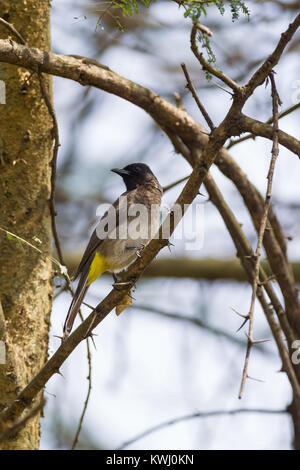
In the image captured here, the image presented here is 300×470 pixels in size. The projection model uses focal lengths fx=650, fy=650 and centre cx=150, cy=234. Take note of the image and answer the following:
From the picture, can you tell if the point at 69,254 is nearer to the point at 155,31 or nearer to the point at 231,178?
the point at 231,178

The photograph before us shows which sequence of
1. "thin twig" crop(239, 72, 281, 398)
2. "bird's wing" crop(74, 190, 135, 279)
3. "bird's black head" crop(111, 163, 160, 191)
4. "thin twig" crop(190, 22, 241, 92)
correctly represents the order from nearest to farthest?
"thin twig" crop(239, 72, 281, 398) < "thin twig" crop(190, 22, 241, 92) < "bird's wing" crop(74, 190, 135, 279) < "bird's black head" crop(111, 163, 160, 191)

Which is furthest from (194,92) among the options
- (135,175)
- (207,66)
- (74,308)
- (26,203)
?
Result: (135,175)

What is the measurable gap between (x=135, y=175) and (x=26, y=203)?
1.65 metres

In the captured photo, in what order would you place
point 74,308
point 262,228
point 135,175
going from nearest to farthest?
point 262,228 → point 74,308 → point 135,175

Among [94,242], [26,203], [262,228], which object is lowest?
[262,228]

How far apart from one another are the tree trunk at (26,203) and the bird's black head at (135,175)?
4.49 ft

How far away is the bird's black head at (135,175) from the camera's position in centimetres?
495

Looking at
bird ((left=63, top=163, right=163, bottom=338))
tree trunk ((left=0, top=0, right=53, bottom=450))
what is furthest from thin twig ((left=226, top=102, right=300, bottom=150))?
tree trunk ((left=0, top=0, right=53, bottom=450))

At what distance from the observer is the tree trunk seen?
334 centimetres

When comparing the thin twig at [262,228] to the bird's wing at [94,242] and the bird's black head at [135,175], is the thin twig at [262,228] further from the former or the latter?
the bird's black head at [135,175]

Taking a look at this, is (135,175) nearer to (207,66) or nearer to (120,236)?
(120,236)

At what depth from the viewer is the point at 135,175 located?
16.5ft

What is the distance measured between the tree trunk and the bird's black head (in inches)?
53.9

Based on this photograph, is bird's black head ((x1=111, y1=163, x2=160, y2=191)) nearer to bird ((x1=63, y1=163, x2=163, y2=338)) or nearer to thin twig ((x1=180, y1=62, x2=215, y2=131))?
bird ((x1=63, y1=163, x2=163, y2=338))
